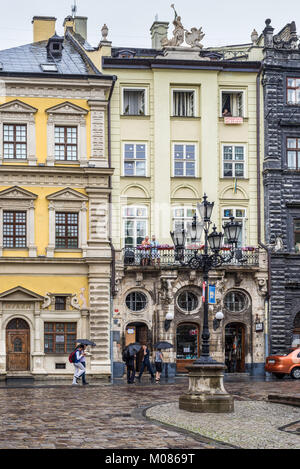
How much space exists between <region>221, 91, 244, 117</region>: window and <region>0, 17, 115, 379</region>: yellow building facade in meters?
6.30

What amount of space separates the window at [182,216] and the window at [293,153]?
5.54 m

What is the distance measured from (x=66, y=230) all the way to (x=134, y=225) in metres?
3.49

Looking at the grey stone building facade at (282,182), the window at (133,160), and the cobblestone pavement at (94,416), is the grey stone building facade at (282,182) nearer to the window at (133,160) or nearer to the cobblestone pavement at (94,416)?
the window at (133,160)

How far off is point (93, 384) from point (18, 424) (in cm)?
1615

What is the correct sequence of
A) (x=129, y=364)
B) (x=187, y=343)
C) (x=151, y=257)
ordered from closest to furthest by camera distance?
(x=129, y=364) < (x=151, y=257) < (x=187, y=343)

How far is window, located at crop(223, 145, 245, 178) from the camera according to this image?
42969 mm

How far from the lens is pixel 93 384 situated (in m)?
35.6

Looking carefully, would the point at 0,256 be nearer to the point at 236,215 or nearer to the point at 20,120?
the point at 20,120

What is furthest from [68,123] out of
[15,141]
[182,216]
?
[182,216]

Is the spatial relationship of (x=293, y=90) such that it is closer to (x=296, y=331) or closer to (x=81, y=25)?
(x=296, y=331)

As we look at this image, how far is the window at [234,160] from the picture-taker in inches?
1692

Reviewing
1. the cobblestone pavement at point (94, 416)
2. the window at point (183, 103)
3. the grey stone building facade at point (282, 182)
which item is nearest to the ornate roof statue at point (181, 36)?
the window at point (183, 103)

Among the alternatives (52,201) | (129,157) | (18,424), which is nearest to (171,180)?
(129,157)

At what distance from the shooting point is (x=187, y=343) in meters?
41.8
